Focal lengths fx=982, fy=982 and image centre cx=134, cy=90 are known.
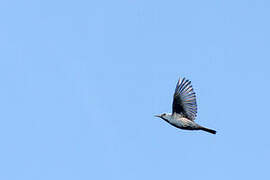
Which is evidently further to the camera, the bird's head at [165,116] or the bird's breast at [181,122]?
the bird's head at [165,116]

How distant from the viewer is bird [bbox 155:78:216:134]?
2184 inches

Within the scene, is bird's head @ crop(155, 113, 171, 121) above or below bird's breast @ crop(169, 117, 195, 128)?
above

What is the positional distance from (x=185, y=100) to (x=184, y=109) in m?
0.59

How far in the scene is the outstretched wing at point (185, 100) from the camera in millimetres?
55438

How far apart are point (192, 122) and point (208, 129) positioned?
107 cm

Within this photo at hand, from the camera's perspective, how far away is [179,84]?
2191 inches

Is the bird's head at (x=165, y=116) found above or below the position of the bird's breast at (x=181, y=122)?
above

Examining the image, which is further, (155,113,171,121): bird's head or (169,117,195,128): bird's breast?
(155,113,171,121): bird's head

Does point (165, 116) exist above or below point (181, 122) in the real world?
above

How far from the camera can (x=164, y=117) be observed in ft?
187

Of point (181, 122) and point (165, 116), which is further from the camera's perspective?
point (165, 116)

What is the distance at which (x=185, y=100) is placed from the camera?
182 ft

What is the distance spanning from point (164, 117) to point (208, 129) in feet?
8.89

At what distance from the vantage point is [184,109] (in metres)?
55.9
